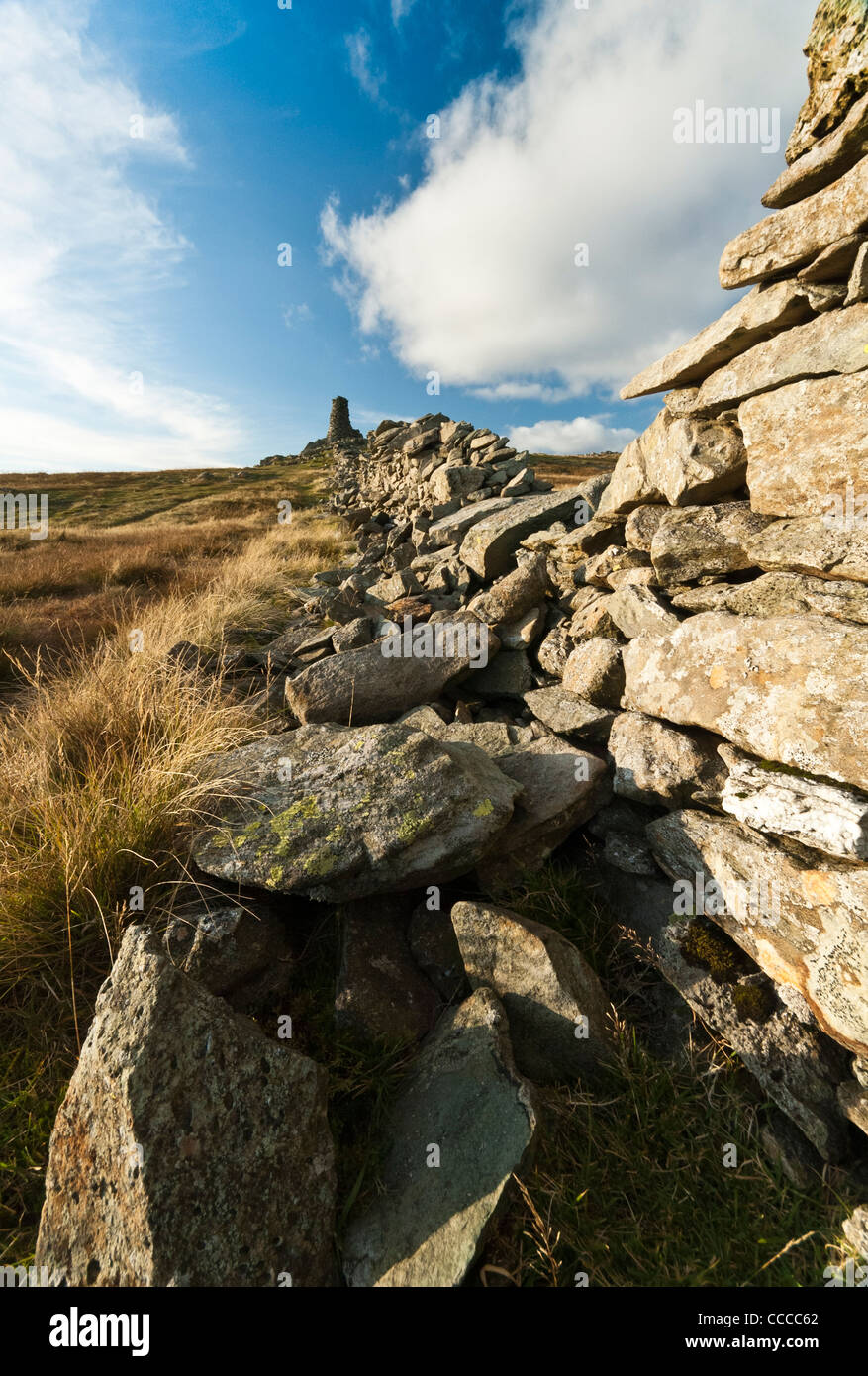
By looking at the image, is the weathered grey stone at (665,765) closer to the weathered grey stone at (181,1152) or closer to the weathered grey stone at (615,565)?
the weathered grey stone at (615,565)

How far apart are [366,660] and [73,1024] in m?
3.38

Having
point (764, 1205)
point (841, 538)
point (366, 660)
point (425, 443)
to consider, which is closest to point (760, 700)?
point (841, 538)

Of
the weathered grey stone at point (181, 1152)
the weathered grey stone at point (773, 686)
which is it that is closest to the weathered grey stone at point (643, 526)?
the weathered grey stone at point (773, 686)

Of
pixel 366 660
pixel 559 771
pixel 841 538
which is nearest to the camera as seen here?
pixel 841 538

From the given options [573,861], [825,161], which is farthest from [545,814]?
[825,161]

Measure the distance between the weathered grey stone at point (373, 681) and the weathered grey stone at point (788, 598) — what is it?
2.14 m

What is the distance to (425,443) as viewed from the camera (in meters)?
13.6

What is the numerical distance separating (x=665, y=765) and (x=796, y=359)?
115 inches

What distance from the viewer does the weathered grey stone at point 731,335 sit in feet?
12.7

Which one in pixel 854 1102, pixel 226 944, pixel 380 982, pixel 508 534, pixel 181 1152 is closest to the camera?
pixel 181 1152

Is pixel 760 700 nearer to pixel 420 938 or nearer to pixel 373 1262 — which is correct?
pixel 420 938

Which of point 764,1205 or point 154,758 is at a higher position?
point 154,758

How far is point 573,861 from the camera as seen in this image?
403 centimetres

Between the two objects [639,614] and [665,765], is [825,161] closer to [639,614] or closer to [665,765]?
[639,614]
